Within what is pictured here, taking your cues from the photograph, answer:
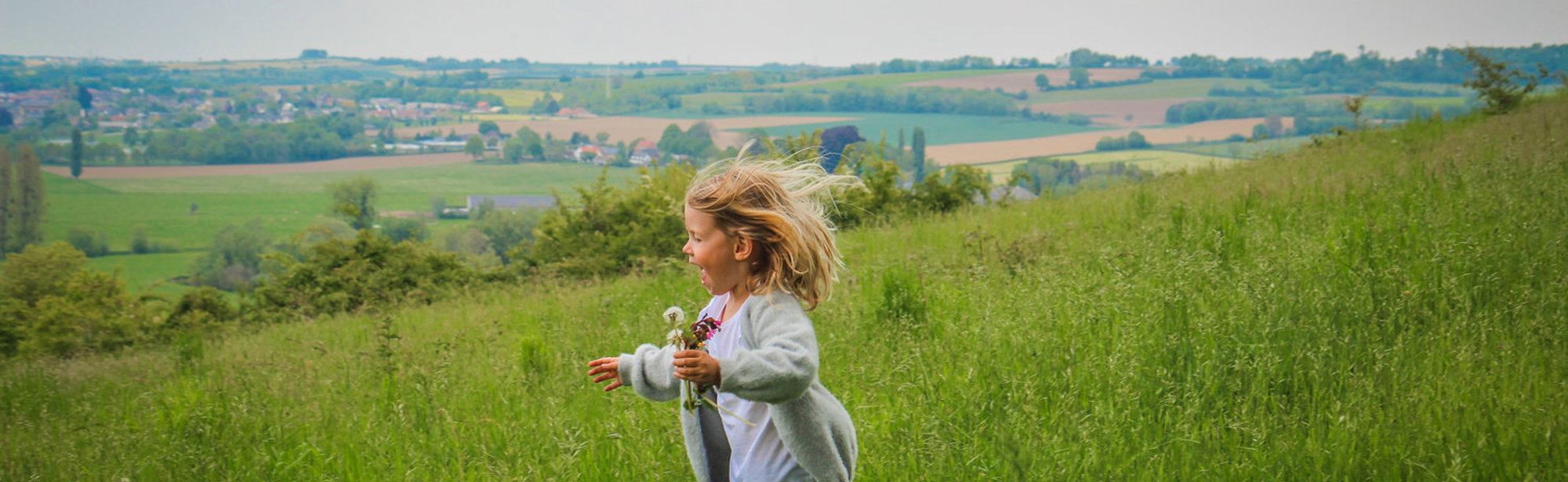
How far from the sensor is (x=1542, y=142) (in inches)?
288

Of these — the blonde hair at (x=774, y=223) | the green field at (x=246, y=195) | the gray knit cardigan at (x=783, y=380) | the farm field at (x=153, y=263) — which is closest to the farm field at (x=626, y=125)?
the green field at (x=246, y=195)

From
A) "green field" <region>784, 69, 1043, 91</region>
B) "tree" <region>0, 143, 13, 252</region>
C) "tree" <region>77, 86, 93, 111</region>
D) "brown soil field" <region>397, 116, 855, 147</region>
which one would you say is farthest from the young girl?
"tree" <region>77, 86, 93, 111</region>

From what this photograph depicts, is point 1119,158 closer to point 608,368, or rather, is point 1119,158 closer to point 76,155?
point 608,368

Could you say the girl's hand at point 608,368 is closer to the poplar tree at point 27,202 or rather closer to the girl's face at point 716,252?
the girl's face at point 716,252

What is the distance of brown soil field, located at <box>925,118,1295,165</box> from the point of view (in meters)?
36.4

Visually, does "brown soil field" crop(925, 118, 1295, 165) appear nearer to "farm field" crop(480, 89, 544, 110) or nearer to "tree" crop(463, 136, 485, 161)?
"tree" crop(463, 136, 485, 161)

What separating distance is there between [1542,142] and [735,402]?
27.9ft

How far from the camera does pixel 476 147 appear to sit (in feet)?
→ 198

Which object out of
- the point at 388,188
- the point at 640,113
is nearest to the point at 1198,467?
the point at 388,188

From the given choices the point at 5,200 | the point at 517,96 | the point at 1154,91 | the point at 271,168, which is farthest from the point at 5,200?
the point at 1154,91

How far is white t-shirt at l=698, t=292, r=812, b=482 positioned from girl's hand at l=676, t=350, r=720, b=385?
227 millimetres

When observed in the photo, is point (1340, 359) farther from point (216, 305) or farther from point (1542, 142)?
point (216, 305)

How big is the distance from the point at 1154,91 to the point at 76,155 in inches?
2717

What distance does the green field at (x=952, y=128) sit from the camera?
156 feet
